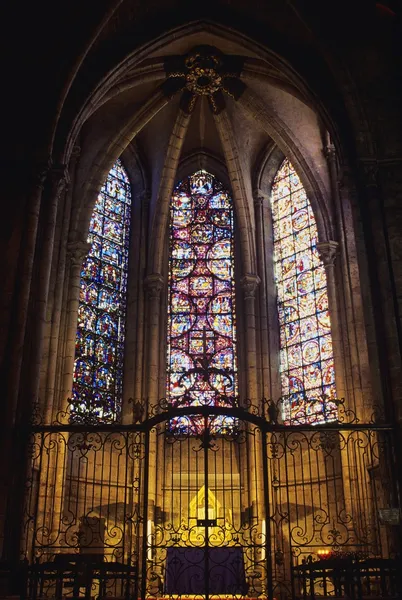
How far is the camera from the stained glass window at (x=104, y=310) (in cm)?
1664

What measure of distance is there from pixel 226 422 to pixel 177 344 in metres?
2.41

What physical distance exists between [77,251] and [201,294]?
13.2ft

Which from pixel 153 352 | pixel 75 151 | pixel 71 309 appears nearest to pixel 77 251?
pixel 71 309

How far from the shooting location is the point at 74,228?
16438mm

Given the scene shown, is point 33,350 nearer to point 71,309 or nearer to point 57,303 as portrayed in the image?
point 57,303

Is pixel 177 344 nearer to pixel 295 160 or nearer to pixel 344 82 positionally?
pixel 295 160

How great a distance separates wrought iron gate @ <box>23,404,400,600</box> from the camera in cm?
955

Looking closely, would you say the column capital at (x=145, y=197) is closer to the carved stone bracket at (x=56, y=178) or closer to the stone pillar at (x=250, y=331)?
the stone pillar at (x=250, y=331)

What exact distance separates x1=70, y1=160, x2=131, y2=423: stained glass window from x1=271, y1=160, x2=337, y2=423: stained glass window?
3.97 meters

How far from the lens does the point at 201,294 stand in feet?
62.4

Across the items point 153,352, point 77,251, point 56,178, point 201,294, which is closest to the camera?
point 56,178

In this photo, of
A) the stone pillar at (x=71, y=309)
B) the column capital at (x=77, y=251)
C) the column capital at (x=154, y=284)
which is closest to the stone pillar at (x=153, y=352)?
the column capital at (x=154, y=284)

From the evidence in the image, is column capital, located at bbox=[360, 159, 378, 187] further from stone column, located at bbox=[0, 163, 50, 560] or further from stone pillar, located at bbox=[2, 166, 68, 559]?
stone column, located at bbox=[0, 163, 50, 560]

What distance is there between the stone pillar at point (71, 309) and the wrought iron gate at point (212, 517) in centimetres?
123
